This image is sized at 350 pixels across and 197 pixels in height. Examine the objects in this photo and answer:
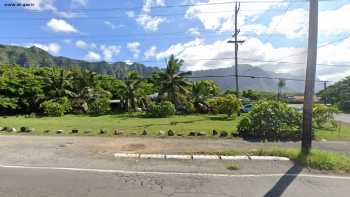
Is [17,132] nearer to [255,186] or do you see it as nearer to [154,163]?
[154,163]

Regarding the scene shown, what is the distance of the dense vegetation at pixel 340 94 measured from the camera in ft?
174

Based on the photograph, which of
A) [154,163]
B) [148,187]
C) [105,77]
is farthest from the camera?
[105,77]

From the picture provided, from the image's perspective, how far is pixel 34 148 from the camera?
976 cm

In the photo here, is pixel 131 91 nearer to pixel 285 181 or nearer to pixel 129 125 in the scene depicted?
pixel 129 125

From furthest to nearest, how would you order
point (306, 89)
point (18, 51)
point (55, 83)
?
point (18, 51) < point (55, 83) < point (306, 89)

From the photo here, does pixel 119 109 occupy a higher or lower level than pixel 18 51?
lower

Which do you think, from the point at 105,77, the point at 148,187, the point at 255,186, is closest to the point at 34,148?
the point at 148,187

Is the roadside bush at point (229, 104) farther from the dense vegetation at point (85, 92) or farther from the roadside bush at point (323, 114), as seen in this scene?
the roadside bush at point (323, 114)

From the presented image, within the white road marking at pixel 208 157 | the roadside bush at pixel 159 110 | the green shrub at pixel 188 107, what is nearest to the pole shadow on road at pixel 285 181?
the white road marking at pixel 208 157

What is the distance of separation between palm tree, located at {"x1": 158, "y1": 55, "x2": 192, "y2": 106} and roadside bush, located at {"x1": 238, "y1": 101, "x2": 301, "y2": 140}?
1961 centimetres

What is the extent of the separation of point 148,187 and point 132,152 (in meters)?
3.63

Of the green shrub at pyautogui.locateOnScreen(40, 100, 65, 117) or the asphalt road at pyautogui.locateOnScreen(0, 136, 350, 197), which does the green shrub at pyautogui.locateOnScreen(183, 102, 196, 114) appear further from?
the asphalt road at pyautogui.locateOnScreen(0, 136, 350, 197)

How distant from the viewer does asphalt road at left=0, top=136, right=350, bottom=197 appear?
540 cm

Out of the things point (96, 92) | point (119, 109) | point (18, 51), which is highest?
point (18, 51)
